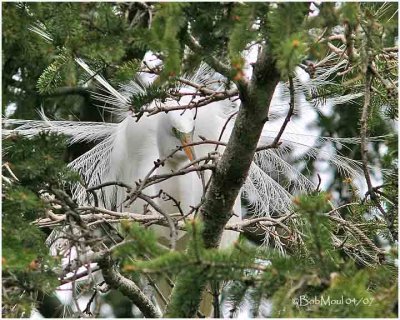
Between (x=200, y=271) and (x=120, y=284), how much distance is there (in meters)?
0.86

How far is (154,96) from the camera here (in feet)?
5.75

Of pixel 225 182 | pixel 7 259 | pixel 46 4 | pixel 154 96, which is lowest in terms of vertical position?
pixel 7 259

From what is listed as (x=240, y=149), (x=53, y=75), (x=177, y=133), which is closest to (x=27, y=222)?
(x=53, y=75)

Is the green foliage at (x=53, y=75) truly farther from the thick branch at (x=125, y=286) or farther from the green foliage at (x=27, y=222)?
the thick branch at (x=125, y=286)

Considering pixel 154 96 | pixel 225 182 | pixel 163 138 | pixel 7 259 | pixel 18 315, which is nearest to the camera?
pixel 7 259

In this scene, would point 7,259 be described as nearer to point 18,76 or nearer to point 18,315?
point 18,315

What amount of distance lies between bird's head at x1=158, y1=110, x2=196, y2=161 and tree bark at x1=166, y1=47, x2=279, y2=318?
3.00 feet

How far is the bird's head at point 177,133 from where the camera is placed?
2945 millimetres

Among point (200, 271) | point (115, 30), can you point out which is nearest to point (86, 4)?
point (115, 30)

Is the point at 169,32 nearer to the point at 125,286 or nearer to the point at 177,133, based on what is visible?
the point at 125,286

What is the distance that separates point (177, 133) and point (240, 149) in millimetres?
1128

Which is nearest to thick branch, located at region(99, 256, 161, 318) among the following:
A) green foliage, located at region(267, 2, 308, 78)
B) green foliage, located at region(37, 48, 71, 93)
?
green foliage, located at region(37, 48, 71, 93)

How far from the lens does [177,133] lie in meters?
2.96

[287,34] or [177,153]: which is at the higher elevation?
[287,34]
